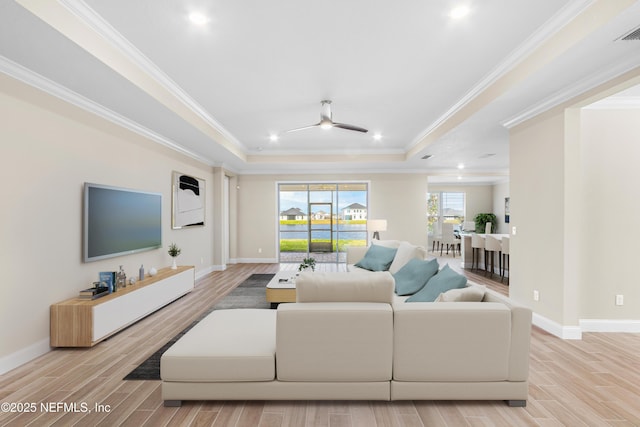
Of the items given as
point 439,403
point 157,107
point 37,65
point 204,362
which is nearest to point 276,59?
point 157,107

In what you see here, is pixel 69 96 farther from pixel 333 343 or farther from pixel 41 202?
pixel 333 343

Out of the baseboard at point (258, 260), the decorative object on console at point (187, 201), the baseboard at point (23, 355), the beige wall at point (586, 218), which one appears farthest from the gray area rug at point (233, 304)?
the beige wall at point (586, 218)

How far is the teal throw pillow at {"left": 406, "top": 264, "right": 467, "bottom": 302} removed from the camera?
2.56 meters

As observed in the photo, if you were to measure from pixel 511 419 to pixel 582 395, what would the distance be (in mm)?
759

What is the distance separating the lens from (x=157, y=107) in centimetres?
347

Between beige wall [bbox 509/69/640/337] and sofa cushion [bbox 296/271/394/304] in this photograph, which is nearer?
sofa cushion [bbox 296/271/394/304]

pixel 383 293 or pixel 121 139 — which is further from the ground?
pixel 121 139

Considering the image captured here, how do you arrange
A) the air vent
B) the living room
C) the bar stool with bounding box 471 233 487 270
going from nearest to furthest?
1. the air vent
2. the living room
3. the bar stool with bounding box 471 233 487 270

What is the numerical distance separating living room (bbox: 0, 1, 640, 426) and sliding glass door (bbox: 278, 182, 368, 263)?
13.9 feet

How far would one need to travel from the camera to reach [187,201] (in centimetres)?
580

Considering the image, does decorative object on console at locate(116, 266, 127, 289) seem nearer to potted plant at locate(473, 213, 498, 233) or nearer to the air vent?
the air vent

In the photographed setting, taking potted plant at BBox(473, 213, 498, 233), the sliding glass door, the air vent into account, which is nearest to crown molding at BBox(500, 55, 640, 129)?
the air vent

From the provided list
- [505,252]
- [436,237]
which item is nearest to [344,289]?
[505,252]

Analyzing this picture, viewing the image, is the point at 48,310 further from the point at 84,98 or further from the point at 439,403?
the point at 439,403
